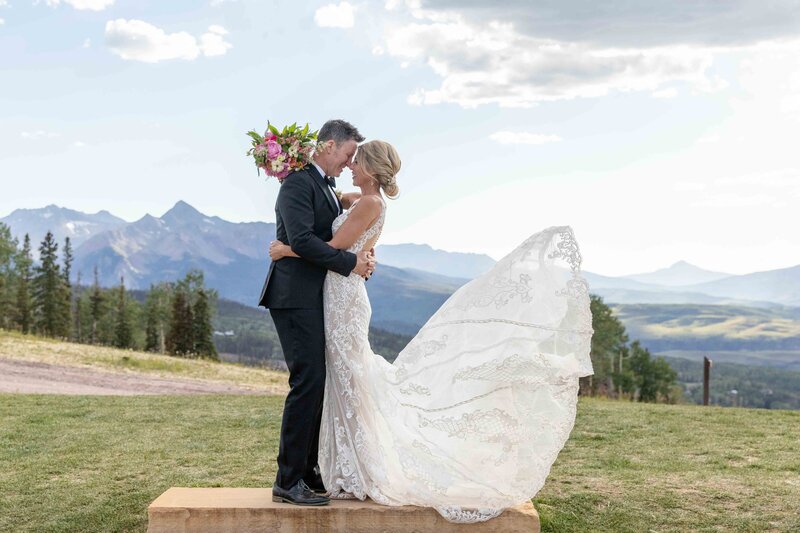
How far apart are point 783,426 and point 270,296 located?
33.2 feet

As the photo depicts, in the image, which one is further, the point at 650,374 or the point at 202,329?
the point at 650,374

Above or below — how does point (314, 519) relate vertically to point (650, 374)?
above

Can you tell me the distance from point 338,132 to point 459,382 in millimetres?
2145

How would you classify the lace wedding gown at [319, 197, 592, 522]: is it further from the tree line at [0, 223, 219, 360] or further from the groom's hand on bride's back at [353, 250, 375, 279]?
the tree line at [0, 223, 219, 360]

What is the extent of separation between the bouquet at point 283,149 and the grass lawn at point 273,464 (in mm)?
3614

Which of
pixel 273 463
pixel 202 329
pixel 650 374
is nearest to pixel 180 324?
pixel 202 329

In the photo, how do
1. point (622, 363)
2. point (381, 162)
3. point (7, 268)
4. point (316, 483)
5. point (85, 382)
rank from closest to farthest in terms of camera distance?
point (381, 162)
point (316, 483)
point (85, 382)
point (622, 363)
point (7, 268)

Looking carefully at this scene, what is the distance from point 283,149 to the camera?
6.48 metres

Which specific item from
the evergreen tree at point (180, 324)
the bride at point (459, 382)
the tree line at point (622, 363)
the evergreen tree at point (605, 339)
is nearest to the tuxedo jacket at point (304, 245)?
the bride at point (459, 382)

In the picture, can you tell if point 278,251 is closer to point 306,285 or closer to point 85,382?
point 306,285

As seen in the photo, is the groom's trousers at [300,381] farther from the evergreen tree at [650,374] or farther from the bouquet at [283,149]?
the evergreen tree at [650,374]

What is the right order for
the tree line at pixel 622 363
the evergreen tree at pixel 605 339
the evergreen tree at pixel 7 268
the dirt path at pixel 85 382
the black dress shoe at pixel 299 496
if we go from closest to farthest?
the black dress shoe at pixel 299 496 < the dirt path at pixel 85 382 < the evergreen tree at pixel 7 268 < the evergreen tree at pixel 605 339 < the tree line at pixel 622 363

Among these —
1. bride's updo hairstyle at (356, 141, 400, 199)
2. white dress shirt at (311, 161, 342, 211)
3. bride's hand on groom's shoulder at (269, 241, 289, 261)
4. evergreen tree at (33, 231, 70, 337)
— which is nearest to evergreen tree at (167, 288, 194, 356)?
evergreen tree at (33, 231, 70, 337)

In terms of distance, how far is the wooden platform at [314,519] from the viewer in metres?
6.47
